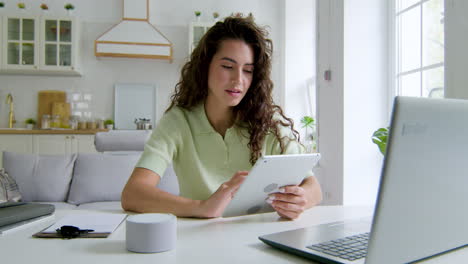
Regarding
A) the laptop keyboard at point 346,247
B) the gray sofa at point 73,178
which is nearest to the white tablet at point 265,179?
the laptop keyboard at point 346,247

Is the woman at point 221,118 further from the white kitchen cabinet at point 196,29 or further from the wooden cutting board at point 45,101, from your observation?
the wooden cutting board at point 45,101

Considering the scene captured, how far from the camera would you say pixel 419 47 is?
245 cm

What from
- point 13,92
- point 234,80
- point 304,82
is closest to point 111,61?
point 13,92

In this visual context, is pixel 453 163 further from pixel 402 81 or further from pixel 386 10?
pixel 386 10

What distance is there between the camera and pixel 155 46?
487cm

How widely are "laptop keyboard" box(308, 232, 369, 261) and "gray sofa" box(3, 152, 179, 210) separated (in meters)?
1.79

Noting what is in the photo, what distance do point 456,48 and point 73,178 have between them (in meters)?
2.30

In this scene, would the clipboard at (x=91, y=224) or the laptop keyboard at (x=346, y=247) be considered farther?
the clipboard at (x=91, y=224)

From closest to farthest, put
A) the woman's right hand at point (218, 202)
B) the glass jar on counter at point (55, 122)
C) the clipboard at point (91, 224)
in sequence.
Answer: the clipboard at point (91, 224), the woman's right hand at point (218, 202), the glass jar on counter at point (55, 122)

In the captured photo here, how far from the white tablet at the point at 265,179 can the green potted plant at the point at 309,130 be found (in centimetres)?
334

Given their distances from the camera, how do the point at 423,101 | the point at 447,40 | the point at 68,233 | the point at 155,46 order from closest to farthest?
the point at 423,101 < the point at 68,233 < the point at 447,40 < the point at 155,46

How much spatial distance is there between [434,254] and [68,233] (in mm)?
713

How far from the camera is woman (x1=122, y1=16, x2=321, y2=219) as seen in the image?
4.36ft

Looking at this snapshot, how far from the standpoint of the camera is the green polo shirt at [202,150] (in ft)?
4.38
